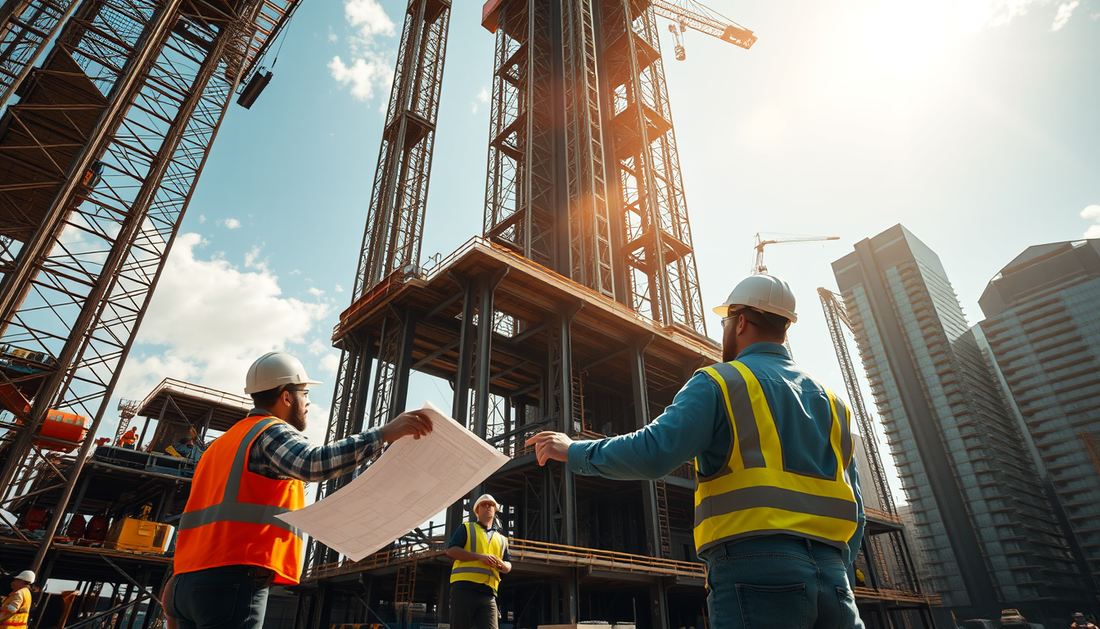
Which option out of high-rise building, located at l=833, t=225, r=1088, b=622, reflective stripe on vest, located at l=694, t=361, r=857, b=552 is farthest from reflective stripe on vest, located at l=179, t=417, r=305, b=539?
high-rise building, located at l=833, t=225, r=1088, b=622

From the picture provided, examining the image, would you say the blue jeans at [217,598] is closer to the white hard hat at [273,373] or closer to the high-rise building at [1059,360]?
the white hard hat at [273,373]

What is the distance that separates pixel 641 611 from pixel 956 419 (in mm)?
72640

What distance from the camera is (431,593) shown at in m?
23.0

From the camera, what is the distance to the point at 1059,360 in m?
76.7

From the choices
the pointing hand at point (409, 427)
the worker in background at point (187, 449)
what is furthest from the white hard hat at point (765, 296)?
the worker in background at point (187, 449)

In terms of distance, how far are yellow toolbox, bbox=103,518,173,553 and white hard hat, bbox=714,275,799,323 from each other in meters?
27.4

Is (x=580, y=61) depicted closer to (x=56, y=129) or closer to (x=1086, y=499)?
(x=56, y=129)

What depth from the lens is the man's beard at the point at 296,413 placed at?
2.93 metres

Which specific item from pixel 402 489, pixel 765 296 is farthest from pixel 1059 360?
pixel 402 489

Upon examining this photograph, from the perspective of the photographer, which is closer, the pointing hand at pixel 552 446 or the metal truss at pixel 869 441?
the pointing hand at pixel 552 446

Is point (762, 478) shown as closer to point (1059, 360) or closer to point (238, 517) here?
point (238, 517)

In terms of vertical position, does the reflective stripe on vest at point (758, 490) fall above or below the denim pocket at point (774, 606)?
above

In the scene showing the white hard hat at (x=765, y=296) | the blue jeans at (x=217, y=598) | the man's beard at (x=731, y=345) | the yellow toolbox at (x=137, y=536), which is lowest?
the blue jeans at (x=217, y=598)

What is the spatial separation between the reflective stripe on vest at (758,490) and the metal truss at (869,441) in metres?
44.0
